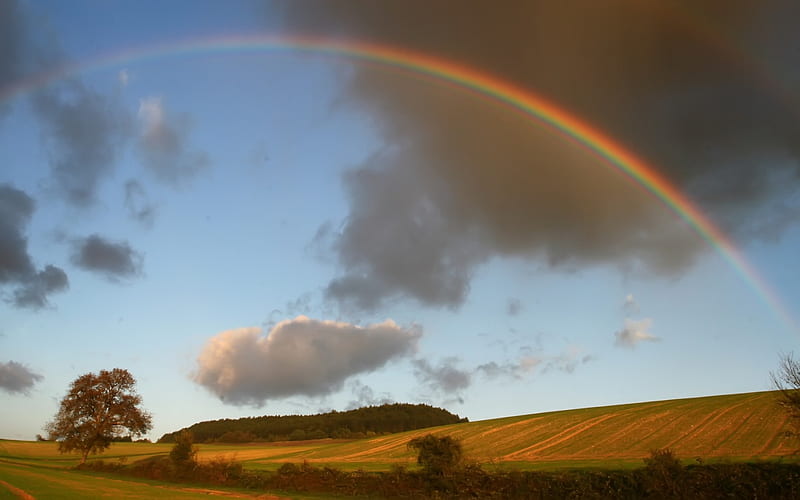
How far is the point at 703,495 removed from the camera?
29.6 metres

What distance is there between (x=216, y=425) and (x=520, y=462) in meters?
174

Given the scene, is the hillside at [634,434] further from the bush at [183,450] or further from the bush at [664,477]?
the bush at [183,450]

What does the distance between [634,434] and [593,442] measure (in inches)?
165

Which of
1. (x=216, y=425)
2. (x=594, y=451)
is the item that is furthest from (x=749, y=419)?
(x=216, y=425)

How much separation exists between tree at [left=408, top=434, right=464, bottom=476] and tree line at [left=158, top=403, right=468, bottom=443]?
107723mm

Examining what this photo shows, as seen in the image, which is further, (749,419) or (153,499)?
(749,419)

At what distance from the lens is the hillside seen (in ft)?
141

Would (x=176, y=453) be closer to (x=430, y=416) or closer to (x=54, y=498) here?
(x=54, y=498)

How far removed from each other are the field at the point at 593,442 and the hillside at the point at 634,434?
0.09 metres

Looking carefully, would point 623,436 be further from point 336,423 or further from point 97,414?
point 336,423


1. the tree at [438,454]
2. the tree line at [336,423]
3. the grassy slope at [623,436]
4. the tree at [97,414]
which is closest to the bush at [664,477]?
the grassy slope at [623,436]

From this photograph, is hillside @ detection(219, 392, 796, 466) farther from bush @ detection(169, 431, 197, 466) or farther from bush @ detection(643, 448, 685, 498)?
bush @ detection(169, 431, 197, 466)

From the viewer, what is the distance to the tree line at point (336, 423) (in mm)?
157000

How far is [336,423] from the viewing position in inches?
6663
